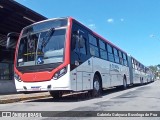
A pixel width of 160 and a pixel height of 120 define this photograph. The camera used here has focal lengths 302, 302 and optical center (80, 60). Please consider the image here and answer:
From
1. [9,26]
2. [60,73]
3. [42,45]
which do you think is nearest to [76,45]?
[42,45]

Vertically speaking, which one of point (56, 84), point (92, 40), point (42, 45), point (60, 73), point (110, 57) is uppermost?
point (92, 40)

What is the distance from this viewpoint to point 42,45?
37.8 ft

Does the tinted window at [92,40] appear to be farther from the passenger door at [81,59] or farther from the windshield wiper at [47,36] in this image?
the windshield wiper at [47,36]

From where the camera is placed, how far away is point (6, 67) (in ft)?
67.5

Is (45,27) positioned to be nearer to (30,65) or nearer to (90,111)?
(30,65)

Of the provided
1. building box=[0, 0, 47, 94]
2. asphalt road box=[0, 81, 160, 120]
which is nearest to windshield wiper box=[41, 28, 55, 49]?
asphalt road box=[0, 81, 160, 120]

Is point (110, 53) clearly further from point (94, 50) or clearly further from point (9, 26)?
point (9, 26)

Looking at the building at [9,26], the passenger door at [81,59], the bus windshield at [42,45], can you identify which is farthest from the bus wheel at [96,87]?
the building at [9,26]

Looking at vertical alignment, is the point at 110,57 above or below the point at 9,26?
below

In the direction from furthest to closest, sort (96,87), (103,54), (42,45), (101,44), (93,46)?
(103,54) < (101,44) < (93,46) < (96,87) < (42,45)

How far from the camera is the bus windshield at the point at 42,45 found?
441 inches

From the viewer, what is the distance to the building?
18.5 metres

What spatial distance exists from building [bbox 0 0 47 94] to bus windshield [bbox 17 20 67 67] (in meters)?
6.23

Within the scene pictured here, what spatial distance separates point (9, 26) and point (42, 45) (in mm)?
9896
